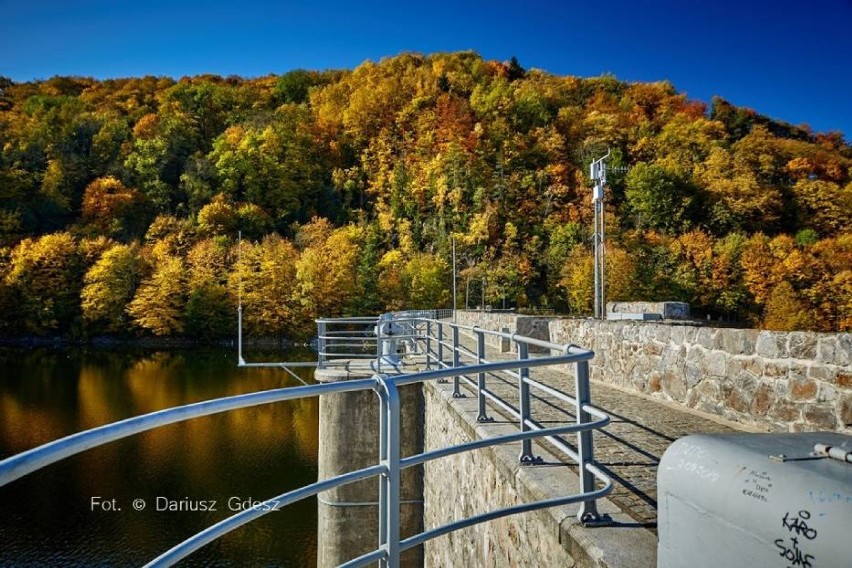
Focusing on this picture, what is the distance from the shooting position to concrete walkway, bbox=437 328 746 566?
2963 millimetres

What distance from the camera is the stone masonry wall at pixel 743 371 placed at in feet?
14.7

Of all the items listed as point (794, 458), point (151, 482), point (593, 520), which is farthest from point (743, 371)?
point (151, 482)

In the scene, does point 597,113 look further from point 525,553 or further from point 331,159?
point 525,553

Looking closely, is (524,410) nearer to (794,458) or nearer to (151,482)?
(794,458)

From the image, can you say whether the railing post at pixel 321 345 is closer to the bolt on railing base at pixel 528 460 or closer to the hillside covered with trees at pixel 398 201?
the bolt on railing base at pixel 528 460

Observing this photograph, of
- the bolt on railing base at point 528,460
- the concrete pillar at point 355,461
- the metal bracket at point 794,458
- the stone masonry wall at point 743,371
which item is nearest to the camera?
the metal bracket at point 794,458

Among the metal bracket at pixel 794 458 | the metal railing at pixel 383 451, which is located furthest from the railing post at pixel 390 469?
the metal bracket at pixel 794 458

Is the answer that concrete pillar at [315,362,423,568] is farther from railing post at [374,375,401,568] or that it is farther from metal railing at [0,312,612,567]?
railing post at [374,375,401,568]

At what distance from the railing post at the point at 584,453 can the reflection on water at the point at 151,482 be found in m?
13.0

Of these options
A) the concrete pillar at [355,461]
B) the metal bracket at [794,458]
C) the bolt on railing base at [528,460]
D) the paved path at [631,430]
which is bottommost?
the concrete pillar at [355,461]

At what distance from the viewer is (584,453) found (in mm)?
3158

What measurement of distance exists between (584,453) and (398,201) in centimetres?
7945

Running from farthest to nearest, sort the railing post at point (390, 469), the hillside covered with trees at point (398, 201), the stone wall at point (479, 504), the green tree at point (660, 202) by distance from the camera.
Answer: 1. the green tree at point (660, 202)
2. the hillside covered with trees at point (398, 201)
3. the stone wall at point (479, 504)
4. the railing post at point (390, 469)

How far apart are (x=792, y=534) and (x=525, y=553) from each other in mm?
2234
